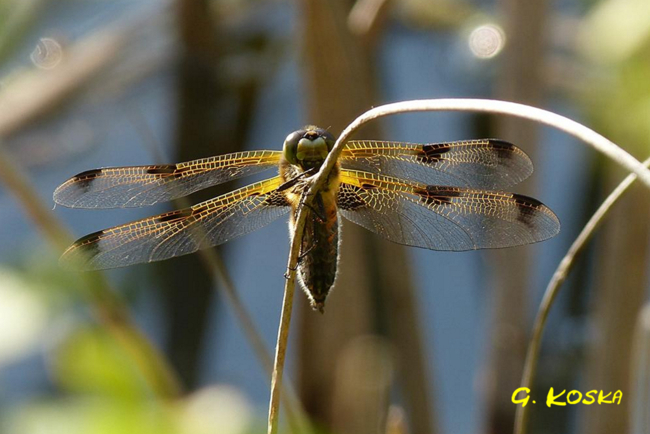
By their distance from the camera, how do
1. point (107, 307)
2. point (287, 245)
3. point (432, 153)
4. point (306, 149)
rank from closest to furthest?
point (306, 149) → point (432, 153) → point (107, 307) → point (287, 245)

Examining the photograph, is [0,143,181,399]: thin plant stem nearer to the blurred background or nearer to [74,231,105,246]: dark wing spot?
the blurred background

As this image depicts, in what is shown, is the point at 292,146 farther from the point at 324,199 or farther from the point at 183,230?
the point at 183,230

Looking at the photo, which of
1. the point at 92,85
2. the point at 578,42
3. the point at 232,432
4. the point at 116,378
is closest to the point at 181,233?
the point at 116,378

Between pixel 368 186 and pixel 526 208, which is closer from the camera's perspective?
pixel 526 208

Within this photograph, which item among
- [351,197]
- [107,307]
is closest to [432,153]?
[351,197]

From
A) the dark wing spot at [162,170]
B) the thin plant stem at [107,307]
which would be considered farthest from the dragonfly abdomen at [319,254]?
the thin plant stem at [107,307]

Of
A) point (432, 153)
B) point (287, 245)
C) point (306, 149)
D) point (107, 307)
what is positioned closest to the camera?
point (306, 149)

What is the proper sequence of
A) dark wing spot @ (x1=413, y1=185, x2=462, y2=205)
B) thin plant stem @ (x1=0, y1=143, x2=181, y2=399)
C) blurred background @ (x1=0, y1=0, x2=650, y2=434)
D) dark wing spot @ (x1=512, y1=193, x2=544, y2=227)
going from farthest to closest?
blurred background @ (x1=0, y1=0, x2=650, y2=434) < thin plant stem @ (x1=0, y1=143, x2=181, y2=399) < dark wing spot @ (x1=413, y1=185, x2=462, y2=205) < dark wing spot @ (x1=512, y1=193, x2=544, y2=227)

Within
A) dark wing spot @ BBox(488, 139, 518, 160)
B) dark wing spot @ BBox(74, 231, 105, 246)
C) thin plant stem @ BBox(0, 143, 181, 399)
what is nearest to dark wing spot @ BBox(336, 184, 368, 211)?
dark wing spot @ BBox(488, 139, 518, 160)
